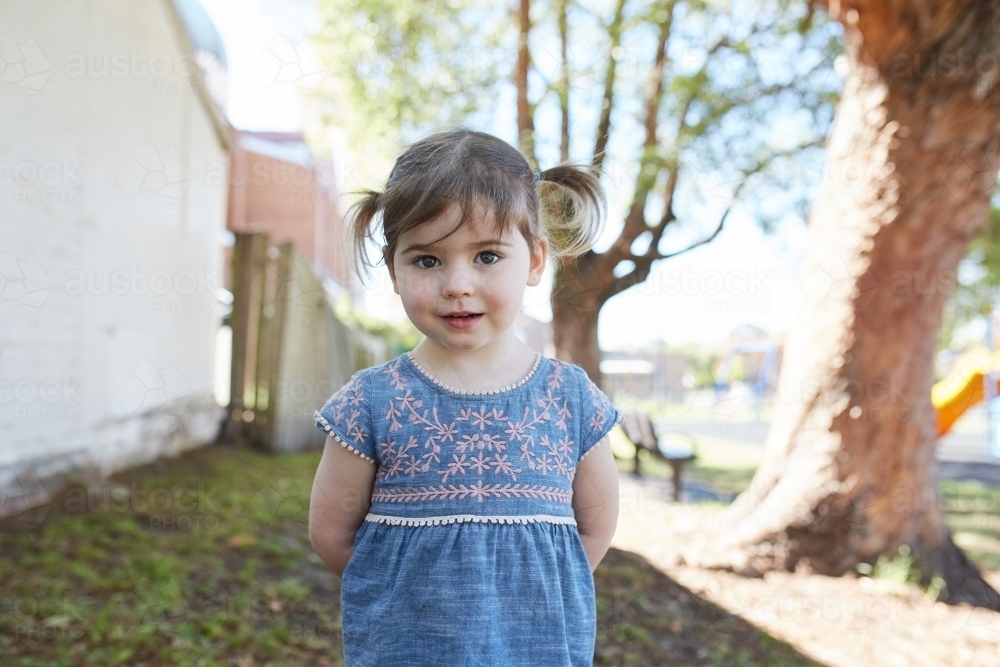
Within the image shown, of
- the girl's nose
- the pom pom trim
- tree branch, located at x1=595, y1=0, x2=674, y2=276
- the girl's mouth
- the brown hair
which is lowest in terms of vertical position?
the pom pom trim

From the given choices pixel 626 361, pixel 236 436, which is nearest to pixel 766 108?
pixel 626 361

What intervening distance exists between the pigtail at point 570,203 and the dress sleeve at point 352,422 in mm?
492

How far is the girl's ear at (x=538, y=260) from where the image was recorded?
138 cm

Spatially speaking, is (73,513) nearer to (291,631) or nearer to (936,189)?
(291,631)

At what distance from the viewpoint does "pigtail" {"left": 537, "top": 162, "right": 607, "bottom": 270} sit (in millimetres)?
1511

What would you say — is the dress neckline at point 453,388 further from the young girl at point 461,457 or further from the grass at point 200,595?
the grass at point 200,595

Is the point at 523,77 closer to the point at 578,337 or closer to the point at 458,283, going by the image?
the point at 578,337

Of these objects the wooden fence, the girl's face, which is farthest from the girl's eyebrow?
the wooden fence

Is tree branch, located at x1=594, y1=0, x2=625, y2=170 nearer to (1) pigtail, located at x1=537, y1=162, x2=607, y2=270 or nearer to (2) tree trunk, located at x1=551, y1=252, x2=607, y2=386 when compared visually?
(2) tree trunk, located at x1=551, y1=252, x2=607, y2=386

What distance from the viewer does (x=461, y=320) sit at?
1246 mm

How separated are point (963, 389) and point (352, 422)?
24.9 ft

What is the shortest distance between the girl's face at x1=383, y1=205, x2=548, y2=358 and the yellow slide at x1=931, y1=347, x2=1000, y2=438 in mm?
6652

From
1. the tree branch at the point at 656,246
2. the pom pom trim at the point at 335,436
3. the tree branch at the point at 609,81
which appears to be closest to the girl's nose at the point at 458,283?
the pom pom trim at the point at 335,436

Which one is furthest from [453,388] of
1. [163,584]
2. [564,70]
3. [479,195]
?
[564,70]
